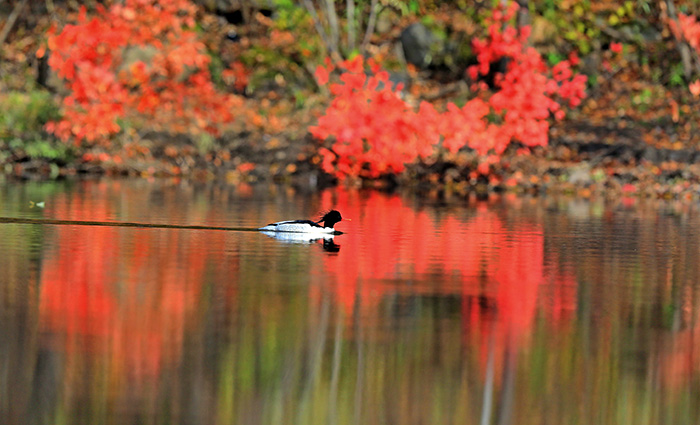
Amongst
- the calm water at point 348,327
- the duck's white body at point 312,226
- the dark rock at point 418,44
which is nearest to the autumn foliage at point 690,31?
the dark rock at point 418,44

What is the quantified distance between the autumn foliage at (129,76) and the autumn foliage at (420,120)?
3480mm

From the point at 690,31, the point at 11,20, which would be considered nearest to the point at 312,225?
the point at 690,31

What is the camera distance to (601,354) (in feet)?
24.4

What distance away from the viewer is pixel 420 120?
23.5 metres

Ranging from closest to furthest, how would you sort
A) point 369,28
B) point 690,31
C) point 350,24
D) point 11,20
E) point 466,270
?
point 466,270
point 690,31
point 350,24
point 369,28
point 11,20

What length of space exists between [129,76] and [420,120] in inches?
362

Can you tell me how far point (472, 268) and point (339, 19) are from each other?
73.9ft

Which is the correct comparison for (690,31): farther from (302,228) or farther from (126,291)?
(126,291)

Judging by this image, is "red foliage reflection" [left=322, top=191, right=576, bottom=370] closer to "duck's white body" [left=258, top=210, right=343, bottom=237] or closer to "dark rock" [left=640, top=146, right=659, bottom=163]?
"duck's white body" [left=258, top=210, right=343, bottom=237]

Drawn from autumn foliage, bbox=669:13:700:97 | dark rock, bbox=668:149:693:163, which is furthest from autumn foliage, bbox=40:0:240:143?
autumn foliage, bbox=669:13:700:97

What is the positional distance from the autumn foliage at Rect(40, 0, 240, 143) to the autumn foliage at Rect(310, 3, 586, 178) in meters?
3.48

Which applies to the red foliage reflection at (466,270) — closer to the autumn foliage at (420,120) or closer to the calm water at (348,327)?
the calm water at (348,327)

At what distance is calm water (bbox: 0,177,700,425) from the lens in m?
6.12

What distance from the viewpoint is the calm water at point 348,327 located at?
6117 millimetres
